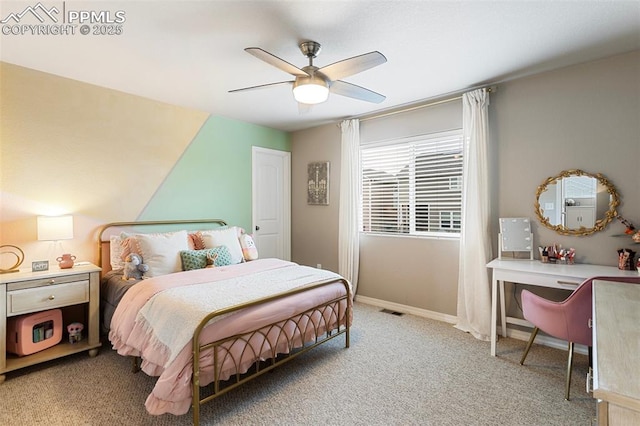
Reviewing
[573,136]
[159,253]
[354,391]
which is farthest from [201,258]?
[573,136]

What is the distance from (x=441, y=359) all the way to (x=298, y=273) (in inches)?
57.6

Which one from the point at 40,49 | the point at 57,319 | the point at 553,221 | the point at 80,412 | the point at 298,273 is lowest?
the point at 80,412

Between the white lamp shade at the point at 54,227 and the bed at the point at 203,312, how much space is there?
0.43m

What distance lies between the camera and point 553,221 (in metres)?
2.92

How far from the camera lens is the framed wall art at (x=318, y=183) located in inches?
186

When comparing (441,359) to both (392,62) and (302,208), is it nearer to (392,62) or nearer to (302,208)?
(392,62)

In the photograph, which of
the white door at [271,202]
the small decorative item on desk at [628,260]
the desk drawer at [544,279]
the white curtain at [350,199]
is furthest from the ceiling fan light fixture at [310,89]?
the small decorative item on desk at [628,260]

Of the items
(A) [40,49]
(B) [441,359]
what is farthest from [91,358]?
(B) [441,359]

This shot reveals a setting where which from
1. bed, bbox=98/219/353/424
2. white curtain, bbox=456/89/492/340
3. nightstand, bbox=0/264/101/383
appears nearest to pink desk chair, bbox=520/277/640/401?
white curtain, bbox=456/89/492/340

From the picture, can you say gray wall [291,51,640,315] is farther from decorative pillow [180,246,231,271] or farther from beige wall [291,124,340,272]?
decorative pillow [180,246,231,271]

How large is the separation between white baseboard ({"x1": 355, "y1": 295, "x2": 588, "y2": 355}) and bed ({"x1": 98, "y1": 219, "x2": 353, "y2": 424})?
3.69 feet

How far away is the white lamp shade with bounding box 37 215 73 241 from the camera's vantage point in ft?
8.75

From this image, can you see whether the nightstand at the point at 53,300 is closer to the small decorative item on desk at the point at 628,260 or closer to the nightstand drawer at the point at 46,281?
the nightstand drawer at the point at 46,281

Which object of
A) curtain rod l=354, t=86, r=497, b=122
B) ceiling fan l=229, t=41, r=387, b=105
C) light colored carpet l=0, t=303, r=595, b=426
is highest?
curtain rod l=354, t=86, r=497, b=122
